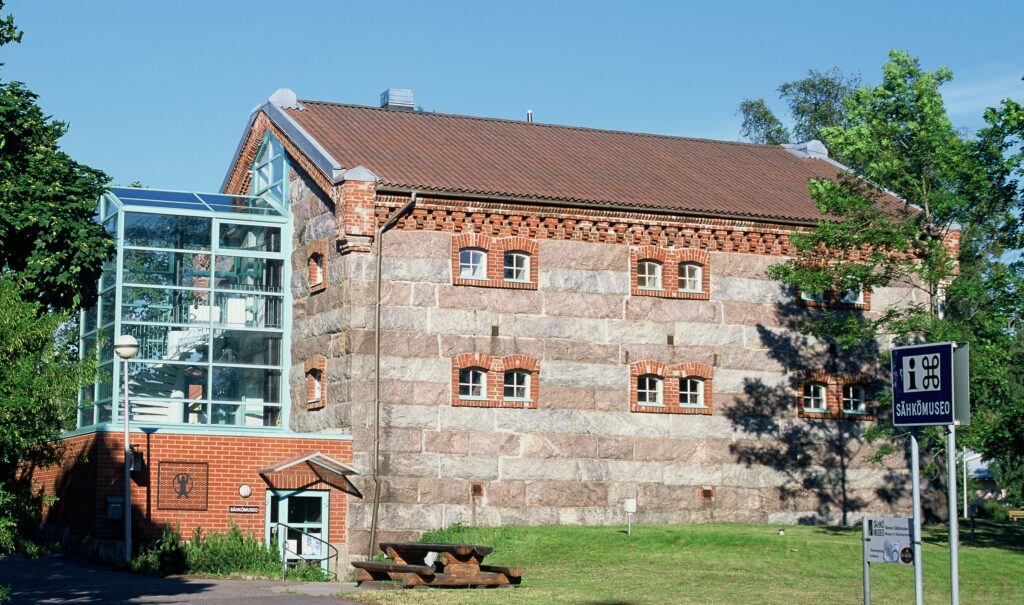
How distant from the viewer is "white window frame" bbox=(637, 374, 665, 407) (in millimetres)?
35031

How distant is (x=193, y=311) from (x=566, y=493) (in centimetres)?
993

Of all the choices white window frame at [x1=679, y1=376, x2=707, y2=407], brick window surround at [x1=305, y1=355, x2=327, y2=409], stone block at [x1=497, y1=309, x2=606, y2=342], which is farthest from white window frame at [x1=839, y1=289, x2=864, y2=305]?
brick window surround at [x1=305, y1=355, x2=327, y2=409]

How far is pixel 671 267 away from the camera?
35562mm

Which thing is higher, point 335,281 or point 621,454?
point 335,281

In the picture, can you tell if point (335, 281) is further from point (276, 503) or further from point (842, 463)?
point (842, 463)

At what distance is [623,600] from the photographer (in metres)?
21.2

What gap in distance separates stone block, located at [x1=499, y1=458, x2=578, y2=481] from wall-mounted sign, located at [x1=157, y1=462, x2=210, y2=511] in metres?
6.83

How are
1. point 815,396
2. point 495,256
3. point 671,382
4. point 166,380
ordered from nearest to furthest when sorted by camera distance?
1. point 495,256
2. point 166,380
3. point 671,382
4. point 815,396

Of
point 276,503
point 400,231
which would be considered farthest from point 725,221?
point 276,503

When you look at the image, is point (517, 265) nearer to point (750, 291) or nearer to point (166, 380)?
point (750, 291)

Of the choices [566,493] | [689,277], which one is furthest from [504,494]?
[689,277]

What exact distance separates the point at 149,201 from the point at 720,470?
50.8 feet

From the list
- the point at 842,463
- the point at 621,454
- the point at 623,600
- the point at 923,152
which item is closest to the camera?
the point at 623,600

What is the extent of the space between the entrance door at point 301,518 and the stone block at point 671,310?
8718mm
